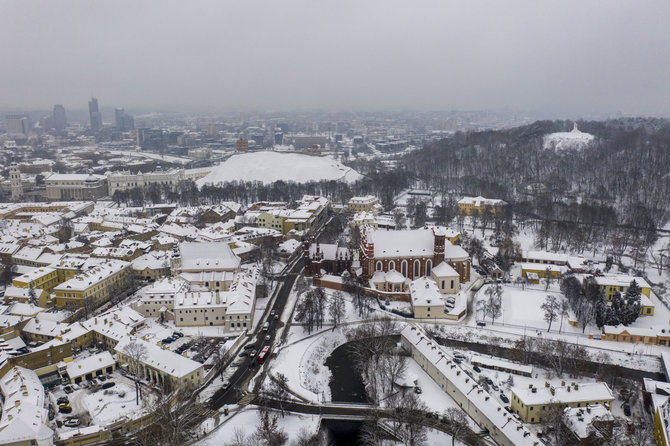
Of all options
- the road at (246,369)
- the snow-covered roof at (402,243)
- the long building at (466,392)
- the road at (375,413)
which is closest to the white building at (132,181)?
the road at (246,369)

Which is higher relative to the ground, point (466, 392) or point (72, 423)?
point (466, 392)

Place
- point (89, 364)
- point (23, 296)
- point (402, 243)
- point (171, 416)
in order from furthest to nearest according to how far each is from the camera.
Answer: point (402, 243) → point (23, 296) → point (89, 364) → point (171, 416)

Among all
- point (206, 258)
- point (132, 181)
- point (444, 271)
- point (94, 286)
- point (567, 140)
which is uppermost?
point (567, 140)

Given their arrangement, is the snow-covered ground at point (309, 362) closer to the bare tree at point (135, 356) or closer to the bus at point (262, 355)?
the bus at point (262, 355)

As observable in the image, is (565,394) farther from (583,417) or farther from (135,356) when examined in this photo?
(135,356)

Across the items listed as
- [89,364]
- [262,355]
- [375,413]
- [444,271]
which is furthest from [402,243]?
[89,364]

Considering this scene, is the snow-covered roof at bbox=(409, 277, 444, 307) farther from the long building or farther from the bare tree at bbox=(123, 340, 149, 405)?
the bare tree at bbox=(123, 340, 149, 405)

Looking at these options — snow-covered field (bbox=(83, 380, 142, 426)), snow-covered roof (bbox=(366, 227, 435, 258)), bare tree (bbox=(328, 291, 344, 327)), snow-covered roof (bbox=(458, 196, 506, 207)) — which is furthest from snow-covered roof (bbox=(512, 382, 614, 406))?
snow-covered roof (bbox=(458, 196, 506, 207))

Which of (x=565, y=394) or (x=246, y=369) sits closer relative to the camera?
(x=565, y=394)
